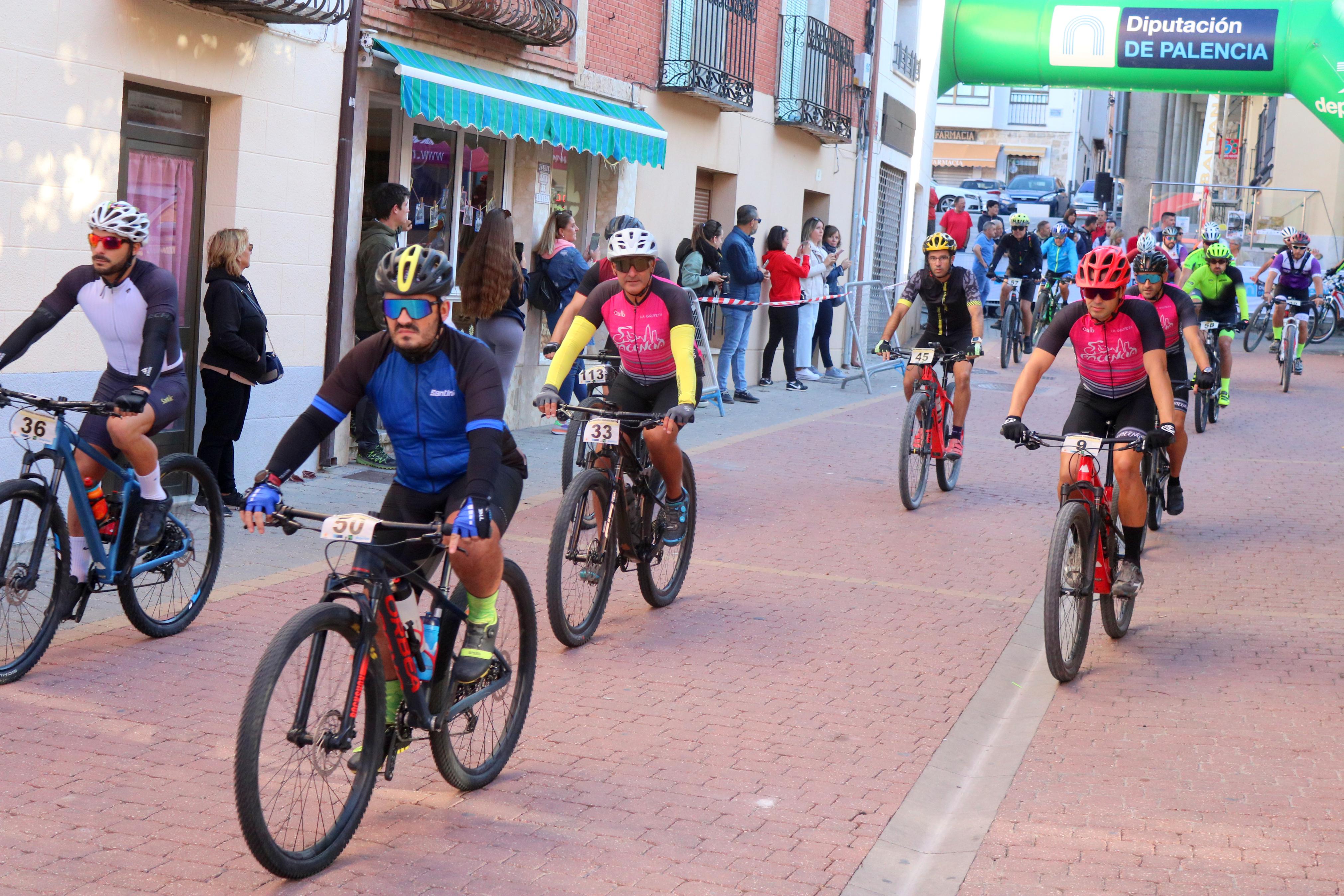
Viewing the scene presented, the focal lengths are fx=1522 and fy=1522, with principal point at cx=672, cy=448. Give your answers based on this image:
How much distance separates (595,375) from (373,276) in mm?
3300

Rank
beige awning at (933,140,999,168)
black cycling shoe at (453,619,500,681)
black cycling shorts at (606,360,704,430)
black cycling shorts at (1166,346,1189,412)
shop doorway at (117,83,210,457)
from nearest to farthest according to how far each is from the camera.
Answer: black cycling shoe at (453,619,500,681) → black cycling shorts at (606,360,704,430) → shop doorway at (117,83,210,457) → black cycling shorts at (1166,346,1189,412) → beige awning at (933,140,999,168)

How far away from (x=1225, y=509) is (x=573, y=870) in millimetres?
8381

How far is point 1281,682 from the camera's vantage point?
6711mm

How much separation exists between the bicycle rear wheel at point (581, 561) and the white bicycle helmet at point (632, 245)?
1.13 metres

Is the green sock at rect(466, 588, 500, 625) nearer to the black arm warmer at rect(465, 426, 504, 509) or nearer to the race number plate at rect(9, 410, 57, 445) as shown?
the black arm warmer at rect(465, 426, 504, 509)

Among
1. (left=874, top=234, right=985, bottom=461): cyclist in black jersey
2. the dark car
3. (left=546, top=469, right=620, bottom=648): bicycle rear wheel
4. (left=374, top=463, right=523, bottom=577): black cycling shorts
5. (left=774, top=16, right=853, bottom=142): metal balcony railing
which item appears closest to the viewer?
(left=374, top=463, right=523, bottom=577): black cycling shorts

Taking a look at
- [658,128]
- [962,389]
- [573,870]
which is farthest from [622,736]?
[658,128]

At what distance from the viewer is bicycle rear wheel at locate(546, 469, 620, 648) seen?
6.52 meters

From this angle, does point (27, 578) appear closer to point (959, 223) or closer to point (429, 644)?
point (429, 644)

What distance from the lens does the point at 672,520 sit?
741 cm

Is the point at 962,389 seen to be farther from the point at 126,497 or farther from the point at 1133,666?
the point at 126,497

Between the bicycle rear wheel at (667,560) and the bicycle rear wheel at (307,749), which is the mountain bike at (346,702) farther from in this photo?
the bicycle rear wheel at (667,560)

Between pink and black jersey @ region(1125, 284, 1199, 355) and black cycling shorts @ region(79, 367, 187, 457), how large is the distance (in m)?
5.93

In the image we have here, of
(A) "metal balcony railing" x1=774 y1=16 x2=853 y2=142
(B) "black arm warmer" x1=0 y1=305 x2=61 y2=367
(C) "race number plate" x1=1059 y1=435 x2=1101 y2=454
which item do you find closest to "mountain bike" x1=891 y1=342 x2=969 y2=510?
Result: (C) "race number plate" x1=1059 y1=435 x2=1101 y2=454
